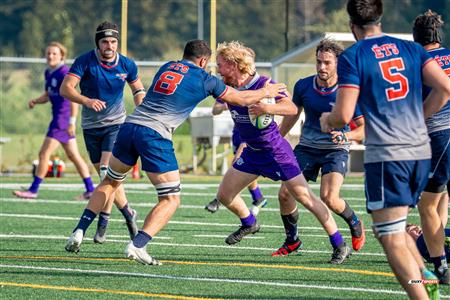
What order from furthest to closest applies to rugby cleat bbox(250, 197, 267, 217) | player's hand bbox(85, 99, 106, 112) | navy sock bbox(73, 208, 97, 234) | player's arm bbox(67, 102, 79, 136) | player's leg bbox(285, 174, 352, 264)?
player's arm bbox(67, 102, 79, 136), rugby cleat bbox(250, 197, 267, 217), player's hand bbox(85, 99, 106, 112), navy sock bbox(73, 208, 97, 234), player's leg bbox(285, 174, 352, 264)

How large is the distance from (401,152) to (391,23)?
129ft

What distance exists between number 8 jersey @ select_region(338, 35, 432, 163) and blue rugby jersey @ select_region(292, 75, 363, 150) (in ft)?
11.0

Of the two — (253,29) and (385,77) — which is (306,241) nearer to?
(385,77)

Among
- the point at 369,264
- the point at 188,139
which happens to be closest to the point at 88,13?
the point at 188,139

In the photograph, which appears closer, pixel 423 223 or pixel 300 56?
pixel 423 223

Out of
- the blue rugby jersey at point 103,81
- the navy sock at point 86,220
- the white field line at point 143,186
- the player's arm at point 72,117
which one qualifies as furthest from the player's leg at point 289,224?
the white field line at point 143,186

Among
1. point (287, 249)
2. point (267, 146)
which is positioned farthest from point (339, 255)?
point (267, 146)

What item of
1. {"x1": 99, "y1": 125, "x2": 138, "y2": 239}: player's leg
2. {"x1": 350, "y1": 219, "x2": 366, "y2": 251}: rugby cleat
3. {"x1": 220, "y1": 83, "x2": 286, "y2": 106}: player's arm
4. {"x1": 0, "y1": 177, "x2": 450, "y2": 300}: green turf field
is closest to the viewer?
{"x1": 0, "y1": 177, "x2": 450, "y2": 300}: green turf field

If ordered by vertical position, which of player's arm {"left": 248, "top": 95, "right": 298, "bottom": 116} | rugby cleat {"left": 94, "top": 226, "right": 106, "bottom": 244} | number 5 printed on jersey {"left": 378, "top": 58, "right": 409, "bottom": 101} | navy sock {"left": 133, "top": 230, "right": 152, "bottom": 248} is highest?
number 5 printed on jersey {"left": 378, "top": 58, "right": 409, "bottom": 101}

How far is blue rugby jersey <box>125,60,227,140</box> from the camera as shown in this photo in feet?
29.5

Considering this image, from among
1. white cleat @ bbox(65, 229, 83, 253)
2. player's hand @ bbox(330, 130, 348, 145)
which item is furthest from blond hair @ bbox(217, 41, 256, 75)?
white cleat @ bbox(65, 229, 83, 253)

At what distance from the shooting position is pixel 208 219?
13.4 meters

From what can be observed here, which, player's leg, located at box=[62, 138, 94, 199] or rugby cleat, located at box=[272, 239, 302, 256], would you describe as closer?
rugby cleat, located at box=[272, 239, 302, 256]

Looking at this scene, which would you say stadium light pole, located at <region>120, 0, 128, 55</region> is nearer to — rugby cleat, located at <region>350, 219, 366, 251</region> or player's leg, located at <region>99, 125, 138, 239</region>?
player's leg, located at <region>99, 125, 138, 239</region>
